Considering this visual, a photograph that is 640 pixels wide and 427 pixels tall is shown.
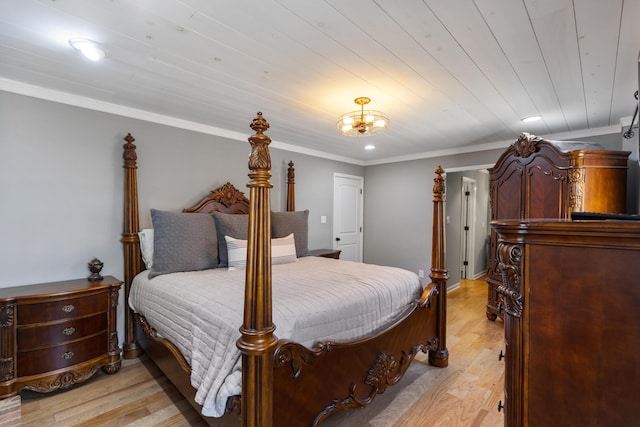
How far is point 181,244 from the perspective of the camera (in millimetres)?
2623

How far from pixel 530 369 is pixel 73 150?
3305 millimetres

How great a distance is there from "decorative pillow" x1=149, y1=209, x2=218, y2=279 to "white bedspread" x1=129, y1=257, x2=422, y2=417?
130 mm

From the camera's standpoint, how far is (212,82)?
88.6 inches

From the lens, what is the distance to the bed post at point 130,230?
2756 mm

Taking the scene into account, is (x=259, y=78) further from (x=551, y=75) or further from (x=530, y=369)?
(x=530, y=369)

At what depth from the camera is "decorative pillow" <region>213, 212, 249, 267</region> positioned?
2877 millimetres

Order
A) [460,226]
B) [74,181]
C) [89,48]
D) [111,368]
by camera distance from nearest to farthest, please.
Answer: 1. [89,48]
2. [111,368]
3. [74,181]
4. [460,226]

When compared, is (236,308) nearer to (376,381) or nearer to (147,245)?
(376,381)

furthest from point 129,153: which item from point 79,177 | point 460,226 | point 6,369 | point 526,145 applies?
point 460,226

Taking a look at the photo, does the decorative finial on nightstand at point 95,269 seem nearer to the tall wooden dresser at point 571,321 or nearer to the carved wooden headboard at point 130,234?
the carved wooden headboard at point 130,234

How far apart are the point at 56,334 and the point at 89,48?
1939mm

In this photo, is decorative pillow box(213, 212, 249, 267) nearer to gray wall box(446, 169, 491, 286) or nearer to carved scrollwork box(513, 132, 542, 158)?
carved scrollwork box(513, 132, 542, 158)

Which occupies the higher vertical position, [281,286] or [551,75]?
[551,75]

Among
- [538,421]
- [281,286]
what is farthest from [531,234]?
[281,286]
